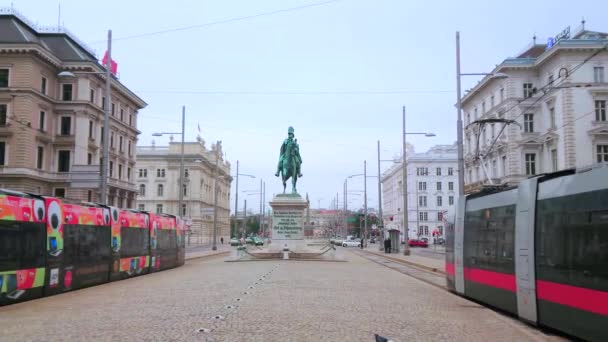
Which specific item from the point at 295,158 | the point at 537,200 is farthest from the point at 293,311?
the point at 295,158

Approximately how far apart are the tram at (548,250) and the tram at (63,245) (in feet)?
38.2

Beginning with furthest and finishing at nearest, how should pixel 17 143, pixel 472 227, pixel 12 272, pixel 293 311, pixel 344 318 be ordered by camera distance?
pixel 17 143 → pixel 472 227 → pixel 12 272 → pixel 293 311 → pixel 344 318

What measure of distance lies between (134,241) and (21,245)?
389 inches

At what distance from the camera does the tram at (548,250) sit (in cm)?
902

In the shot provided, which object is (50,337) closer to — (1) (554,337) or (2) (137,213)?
(1) (554,337)

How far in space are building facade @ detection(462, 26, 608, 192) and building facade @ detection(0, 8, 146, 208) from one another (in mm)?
41256

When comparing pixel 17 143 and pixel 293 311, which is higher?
pixel 17 143

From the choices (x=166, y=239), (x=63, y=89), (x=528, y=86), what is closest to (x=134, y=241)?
(x=166, y=239)

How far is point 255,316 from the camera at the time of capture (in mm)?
11820

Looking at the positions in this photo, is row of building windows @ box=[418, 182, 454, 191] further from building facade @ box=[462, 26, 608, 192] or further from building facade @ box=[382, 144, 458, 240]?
building facade @ box=[462, 26, 608, 192]

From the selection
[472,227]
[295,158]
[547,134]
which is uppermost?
[547,134]

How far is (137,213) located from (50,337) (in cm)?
1640

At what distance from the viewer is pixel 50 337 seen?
9461mm

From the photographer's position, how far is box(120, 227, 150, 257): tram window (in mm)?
23688
